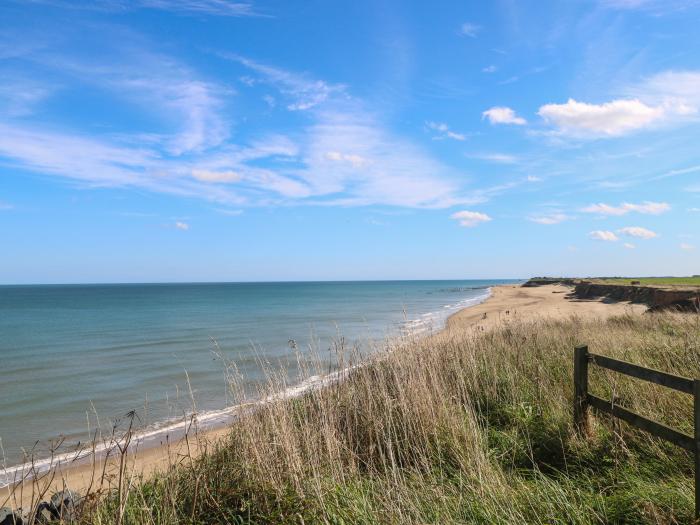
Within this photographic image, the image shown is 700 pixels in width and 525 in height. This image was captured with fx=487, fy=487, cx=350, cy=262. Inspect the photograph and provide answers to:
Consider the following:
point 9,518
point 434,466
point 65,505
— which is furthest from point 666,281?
point 9,518

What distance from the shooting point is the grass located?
12.8ft

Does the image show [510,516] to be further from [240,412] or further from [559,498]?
[240,412]

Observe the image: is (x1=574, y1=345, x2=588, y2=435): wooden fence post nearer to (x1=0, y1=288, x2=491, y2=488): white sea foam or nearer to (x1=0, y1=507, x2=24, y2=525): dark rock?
(x1=0, y1=288, x2=491, y2=488): white sea foam

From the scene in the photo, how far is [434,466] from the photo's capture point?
5.24 metres

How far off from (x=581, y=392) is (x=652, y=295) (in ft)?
100

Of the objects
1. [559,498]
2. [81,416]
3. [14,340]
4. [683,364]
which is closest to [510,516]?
[559,498]

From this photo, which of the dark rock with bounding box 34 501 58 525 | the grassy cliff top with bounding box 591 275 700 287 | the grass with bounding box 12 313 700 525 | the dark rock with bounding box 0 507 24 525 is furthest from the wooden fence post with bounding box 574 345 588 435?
the grassy cliff top with bounding box 591 275 700 287

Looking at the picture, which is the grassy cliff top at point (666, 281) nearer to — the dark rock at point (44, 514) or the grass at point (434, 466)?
the grass at point (434, 466)

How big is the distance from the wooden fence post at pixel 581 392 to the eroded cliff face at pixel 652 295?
11.2 meters

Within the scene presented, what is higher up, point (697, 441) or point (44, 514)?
point (697, 441)

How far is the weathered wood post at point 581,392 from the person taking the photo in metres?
5.45

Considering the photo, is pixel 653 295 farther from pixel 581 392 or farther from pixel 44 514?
pixel 44 514

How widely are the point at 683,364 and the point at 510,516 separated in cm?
581

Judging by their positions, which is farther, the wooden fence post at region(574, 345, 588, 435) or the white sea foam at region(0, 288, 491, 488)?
the white sea foam at region(0, 288, 491, 488)
